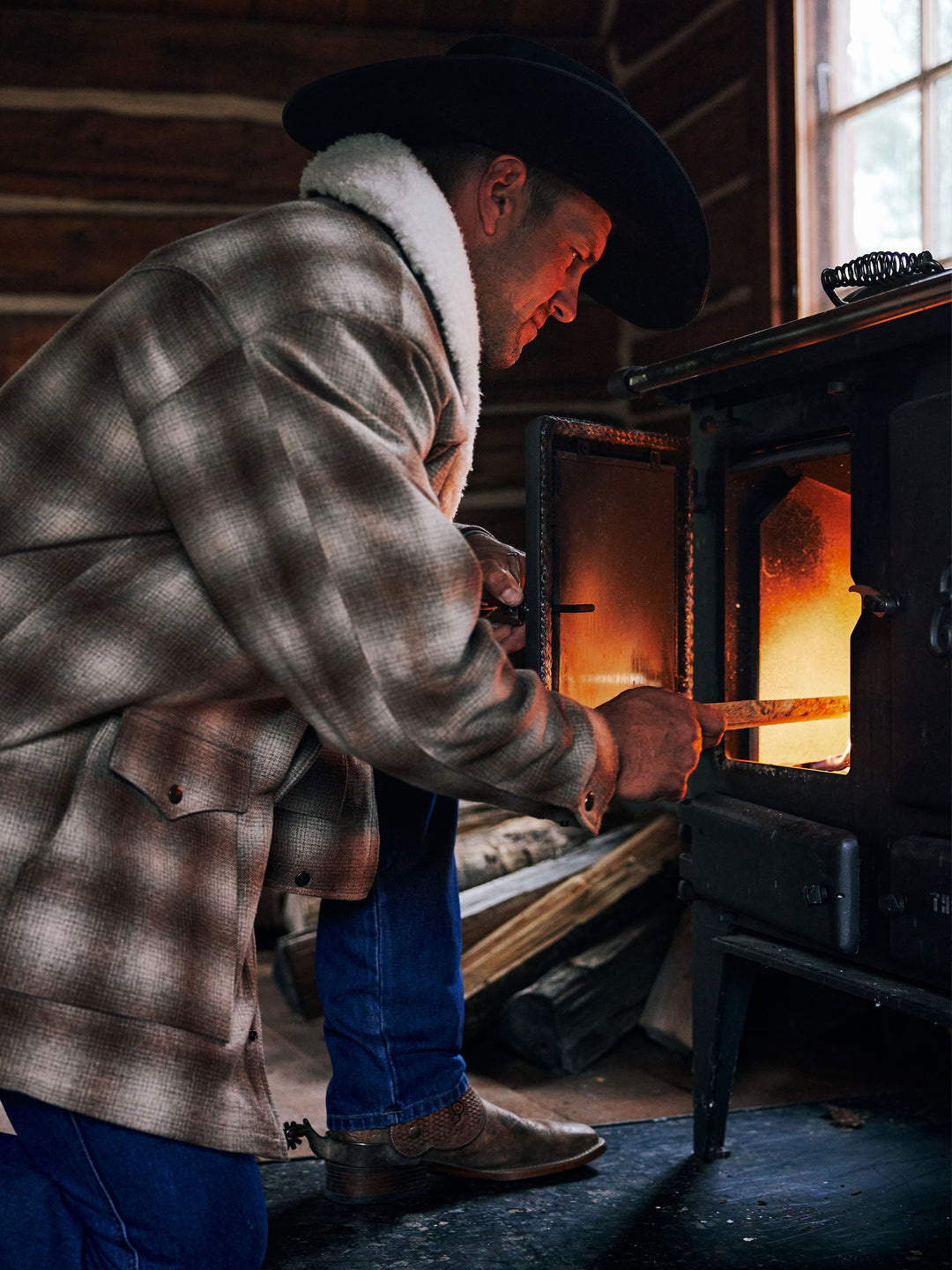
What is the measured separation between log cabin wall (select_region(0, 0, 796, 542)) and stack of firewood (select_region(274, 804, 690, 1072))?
1282mm

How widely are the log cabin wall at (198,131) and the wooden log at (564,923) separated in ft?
4.36

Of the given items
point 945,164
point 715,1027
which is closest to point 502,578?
point 715,1027

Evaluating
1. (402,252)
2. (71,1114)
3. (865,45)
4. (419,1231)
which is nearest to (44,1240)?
(71,1114)

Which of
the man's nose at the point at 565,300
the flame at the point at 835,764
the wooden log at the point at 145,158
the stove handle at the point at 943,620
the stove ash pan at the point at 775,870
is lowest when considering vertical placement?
the stove ash pan at the point at 775,870

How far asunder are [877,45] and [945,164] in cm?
37

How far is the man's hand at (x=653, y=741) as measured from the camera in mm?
1387

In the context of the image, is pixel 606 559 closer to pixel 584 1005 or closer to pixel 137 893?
A: pixel 137 893

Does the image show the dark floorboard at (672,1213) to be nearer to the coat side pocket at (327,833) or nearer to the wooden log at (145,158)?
the coat side pocket at (327,833)

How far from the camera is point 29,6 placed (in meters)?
3.71

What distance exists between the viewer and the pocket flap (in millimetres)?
1274

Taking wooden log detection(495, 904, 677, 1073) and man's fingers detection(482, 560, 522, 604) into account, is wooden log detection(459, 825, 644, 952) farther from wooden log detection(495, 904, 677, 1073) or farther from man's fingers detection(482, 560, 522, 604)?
man's fingers detection(482, 560, 522, 604)

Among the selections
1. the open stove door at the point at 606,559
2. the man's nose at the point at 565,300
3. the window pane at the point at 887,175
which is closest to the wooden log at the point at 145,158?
the window pane at the point at 887,175

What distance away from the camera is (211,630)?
Answer: 1271 mm

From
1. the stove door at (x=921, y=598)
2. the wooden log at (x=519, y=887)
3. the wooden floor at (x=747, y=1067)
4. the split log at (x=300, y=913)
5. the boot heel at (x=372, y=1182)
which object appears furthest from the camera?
the split log at (x=300, y=913)
